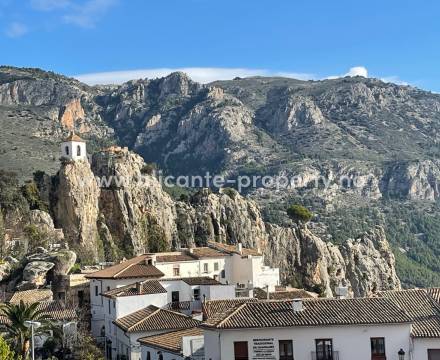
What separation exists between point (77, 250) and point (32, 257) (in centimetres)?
1265

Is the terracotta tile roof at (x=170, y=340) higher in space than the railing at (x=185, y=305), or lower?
higher

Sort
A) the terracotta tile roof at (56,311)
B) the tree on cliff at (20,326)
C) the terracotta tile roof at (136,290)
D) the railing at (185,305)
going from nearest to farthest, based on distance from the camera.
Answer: the tree on cliff at (20,326) → the terracotta tile roof at (56,311) → the terracotta tile roof at (136,290) → the railing at (185,305)

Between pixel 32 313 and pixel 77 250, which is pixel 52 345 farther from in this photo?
pixel 77 250

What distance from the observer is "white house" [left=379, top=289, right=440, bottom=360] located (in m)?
33.8

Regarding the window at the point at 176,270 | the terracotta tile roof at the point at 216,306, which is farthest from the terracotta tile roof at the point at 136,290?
the window at the point at 176,270

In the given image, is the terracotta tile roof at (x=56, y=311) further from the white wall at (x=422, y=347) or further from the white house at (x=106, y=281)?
the white wall at (x=422, y=347)

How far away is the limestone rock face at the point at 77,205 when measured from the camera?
84812 mm

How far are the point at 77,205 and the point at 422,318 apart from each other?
57.5 metres

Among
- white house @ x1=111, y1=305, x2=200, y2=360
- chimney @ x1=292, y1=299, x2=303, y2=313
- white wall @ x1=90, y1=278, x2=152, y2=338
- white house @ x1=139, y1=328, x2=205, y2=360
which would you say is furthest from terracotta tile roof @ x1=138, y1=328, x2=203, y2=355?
white wall @ x1=90, y1=278, x2=152, y2=338

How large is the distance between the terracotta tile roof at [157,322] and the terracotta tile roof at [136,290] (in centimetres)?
308

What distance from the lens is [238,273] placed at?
78188 mm

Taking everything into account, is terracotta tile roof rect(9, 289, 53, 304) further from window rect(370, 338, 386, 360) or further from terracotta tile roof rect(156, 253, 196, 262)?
window rect(370, 338, 386, 360)

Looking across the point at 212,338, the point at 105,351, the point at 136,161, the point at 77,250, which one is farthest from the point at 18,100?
the point at 212,338

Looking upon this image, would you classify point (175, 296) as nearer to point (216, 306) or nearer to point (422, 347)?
point (216, 306)
